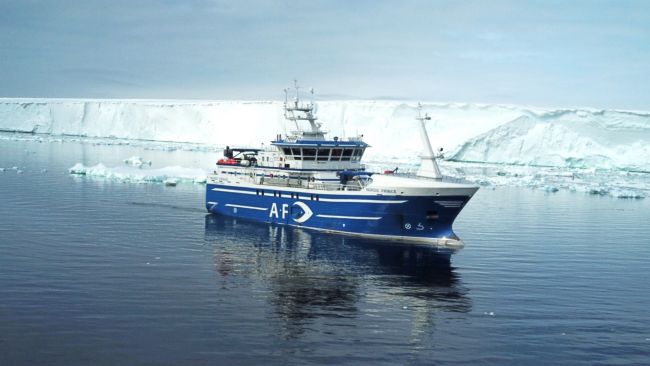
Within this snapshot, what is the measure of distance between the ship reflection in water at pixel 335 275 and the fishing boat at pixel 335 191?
850mm

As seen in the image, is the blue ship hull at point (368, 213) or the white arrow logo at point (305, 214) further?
the white arrow logo at point (305, 214)

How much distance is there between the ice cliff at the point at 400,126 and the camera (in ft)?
215

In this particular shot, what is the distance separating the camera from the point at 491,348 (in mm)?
13391

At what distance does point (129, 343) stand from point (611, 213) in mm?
32440

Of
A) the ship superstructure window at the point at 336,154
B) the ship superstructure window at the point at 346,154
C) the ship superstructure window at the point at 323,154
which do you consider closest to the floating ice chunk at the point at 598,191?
the ship superstructure window at the point at 346,154

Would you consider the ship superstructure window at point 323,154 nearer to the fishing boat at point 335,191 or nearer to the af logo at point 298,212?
the fishing boat at point 335,191

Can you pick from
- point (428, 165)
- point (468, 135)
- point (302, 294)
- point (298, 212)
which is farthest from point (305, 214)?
point (468, 135)

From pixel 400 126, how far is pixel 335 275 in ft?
190

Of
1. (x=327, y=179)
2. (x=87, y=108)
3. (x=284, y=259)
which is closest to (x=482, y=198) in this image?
(x=327, y=179)

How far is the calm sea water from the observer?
1301cm

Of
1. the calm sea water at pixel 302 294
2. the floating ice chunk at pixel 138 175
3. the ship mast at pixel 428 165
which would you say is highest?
the ship mast at pixel 428 165

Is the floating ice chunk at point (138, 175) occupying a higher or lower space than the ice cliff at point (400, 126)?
lower

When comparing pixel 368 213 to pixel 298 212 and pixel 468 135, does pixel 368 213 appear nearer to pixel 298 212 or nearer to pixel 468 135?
pixel 298 212

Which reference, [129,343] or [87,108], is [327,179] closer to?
[129,343]
